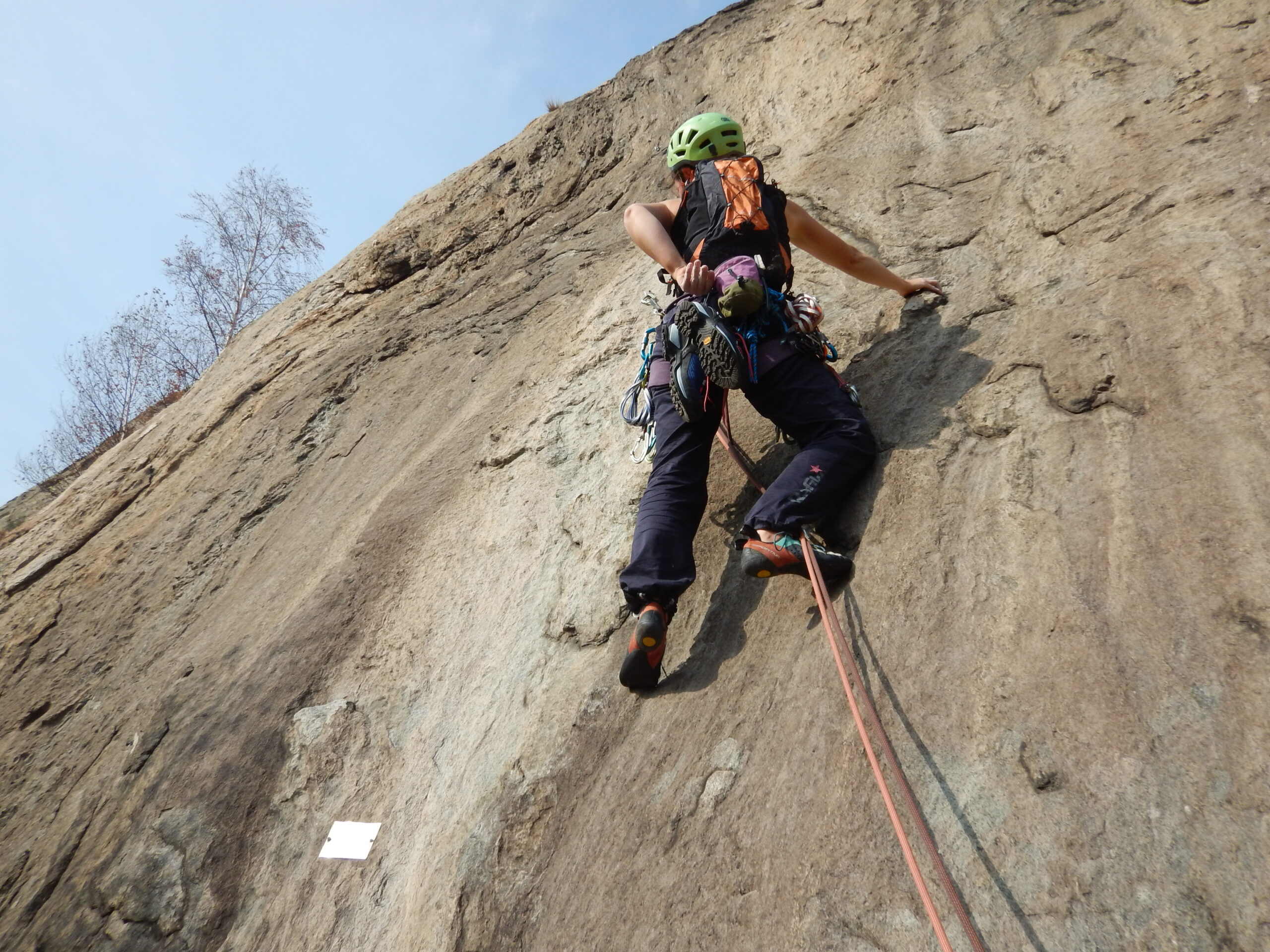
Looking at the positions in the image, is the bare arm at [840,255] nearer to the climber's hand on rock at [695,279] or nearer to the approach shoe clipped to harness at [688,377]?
the climber's hand on rock at [695,279]

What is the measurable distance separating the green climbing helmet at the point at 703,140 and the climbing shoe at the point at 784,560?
181cm

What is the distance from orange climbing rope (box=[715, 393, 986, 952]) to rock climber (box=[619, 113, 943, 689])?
0.16 meters

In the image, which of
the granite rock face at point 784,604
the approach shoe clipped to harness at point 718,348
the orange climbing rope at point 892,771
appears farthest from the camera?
the approach shoe clipped to harness at point 718,348

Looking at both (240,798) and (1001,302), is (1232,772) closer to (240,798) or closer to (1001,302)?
(1001,302)

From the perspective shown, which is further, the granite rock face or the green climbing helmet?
the green climbing helmet

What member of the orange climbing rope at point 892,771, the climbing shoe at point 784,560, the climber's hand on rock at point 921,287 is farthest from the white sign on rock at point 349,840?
the climber's hand on rock at point 921,287

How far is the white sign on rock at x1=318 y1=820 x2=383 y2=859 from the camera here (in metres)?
3.36

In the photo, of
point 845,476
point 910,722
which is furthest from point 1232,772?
point 845,476

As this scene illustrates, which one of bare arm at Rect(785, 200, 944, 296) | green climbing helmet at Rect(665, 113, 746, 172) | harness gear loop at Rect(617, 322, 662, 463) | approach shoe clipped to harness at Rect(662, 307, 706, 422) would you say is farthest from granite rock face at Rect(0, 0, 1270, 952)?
green climbing helmet at Rect(665, 113, 746, 172)

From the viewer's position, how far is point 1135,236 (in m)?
3.58

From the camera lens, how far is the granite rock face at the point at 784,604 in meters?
2.22

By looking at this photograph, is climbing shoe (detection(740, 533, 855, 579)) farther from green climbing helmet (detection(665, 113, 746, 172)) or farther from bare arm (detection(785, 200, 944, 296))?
green climbing helmet (detection(665, 113, 746, 172))

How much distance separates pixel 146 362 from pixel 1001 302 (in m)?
18.6

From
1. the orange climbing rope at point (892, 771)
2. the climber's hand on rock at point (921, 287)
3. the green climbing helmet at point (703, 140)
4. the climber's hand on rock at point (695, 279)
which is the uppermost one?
the green climbing helmet at point (703, 140)
